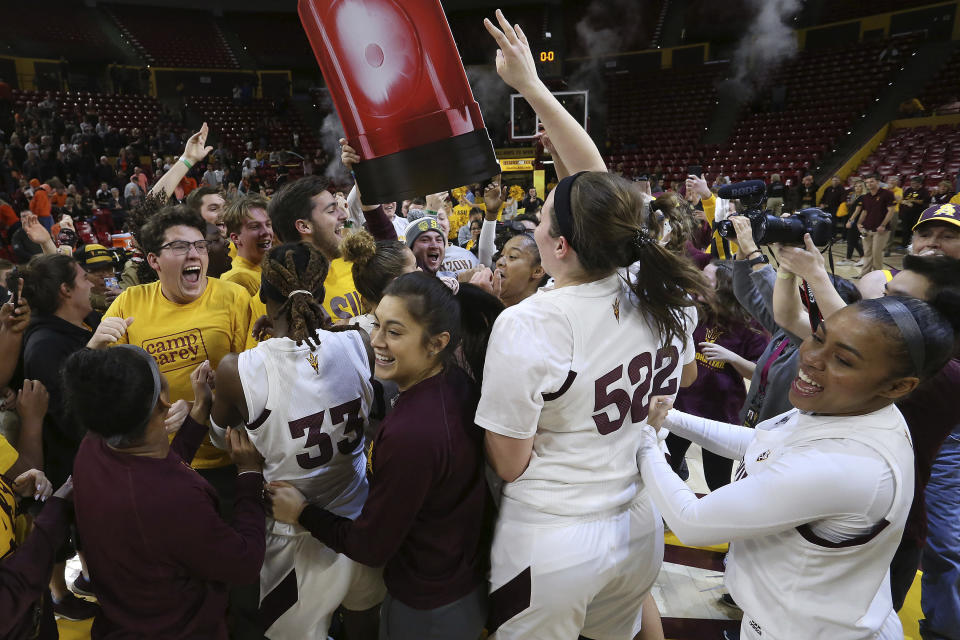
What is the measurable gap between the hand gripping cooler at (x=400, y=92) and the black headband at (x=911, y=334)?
1.12 m

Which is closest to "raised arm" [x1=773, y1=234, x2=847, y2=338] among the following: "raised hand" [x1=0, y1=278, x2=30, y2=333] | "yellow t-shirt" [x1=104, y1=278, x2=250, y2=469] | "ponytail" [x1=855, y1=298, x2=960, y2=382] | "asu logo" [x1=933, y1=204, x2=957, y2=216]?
"ponytail" [x1=855, y1=298, x2=960, y2=382]

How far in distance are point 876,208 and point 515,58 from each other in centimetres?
1084

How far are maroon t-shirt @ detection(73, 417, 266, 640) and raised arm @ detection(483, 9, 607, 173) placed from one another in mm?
1428

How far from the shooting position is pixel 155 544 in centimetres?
142

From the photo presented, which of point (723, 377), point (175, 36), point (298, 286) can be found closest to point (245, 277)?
point (298, 286)

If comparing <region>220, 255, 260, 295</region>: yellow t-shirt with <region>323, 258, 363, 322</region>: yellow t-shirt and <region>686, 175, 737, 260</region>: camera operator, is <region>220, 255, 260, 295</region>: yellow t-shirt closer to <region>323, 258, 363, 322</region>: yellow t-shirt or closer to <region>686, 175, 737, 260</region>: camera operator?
<region>323, 258, 363, 322</region>: yellow t-shirt

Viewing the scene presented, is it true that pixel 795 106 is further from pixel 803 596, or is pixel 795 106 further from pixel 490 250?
pixel 803 596

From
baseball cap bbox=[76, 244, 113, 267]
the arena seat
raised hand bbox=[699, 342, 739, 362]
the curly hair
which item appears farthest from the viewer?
the arena seat

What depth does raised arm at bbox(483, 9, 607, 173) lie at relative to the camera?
173 cm

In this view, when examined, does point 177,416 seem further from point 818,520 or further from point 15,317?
point 818,520

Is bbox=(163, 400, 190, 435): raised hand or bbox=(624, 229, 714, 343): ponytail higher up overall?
bbox=(624, 229, 714, 343): ponytail

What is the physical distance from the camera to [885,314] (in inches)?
54.4

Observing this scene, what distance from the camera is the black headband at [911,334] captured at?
1353mm

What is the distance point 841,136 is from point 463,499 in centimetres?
1872
